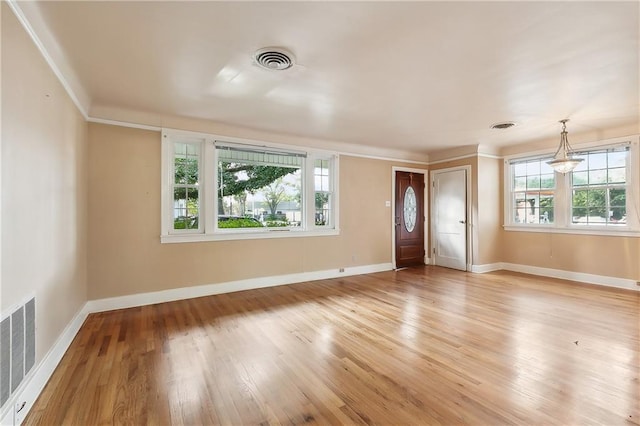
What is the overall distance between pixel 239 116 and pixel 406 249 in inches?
171

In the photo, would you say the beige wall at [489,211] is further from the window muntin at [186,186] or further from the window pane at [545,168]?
the window muntin at [186,186]

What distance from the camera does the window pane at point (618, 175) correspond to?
4.61m

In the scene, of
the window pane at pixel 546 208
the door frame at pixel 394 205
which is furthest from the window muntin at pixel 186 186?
the window pane at pixel 546 208

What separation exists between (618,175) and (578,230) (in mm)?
1013

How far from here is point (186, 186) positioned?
4.20m

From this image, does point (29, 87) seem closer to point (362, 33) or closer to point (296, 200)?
point (362, 33)

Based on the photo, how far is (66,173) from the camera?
277 cm

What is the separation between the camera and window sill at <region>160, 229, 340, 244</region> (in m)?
4.05

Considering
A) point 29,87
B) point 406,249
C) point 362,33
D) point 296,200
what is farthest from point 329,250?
point 29,87

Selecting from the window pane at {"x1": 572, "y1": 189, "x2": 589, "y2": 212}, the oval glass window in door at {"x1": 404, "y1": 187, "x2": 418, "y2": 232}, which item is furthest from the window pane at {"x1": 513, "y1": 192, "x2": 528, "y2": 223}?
the oval glass window in door at {"x1": 404, "y1": 187, "x2": 418, "y2": 232}

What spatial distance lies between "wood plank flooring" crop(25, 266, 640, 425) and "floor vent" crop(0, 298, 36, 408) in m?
0.25

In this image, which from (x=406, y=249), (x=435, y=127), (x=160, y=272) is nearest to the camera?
(x=160, y=272)

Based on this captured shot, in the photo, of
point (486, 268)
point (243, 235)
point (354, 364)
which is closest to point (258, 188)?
point (243, 235)

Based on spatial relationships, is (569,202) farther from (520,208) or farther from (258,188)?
(258,188)
